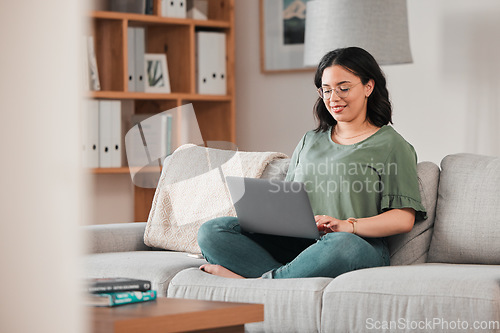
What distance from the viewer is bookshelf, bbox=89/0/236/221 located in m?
3.77

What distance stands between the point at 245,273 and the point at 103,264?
1.53 feet

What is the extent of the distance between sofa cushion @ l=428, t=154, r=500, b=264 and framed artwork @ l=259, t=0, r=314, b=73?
69.5 inches

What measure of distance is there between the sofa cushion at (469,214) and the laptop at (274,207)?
411 mm

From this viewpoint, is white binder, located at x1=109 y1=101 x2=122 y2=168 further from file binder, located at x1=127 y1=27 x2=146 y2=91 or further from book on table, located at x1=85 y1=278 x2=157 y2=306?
book on table, located at x1=85 y1=278 x2=157 y2=306

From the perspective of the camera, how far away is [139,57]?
151 inches

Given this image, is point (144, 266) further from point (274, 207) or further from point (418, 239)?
point (418, 239)

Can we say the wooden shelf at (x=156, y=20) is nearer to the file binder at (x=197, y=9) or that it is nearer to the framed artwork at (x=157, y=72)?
the file binder at (x=197, y=9)

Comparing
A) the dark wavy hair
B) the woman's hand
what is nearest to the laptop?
the woman's hand

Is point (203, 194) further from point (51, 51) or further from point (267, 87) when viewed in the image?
point (51, 51)

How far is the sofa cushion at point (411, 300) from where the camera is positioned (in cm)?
172

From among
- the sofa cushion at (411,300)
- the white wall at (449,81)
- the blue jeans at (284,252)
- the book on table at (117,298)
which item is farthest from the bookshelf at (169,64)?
the book on table at (117,298)

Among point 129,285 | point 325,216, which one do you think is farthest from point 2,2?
point 325,216

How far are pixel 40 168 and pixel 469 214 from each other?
1.88m

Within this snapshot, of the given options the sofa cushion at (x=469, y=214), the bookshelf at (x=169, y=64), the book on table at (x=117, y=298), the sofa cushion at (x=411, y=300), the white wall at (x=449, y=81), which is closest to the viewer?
the book on table at (x=117, y=298)
